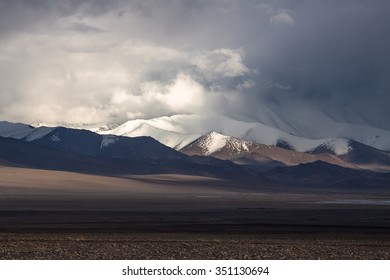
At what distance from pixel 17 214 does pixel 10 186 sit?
8706cm

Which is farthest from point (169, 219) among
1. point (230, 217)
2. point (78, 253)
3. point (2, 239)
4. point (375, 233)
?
point (78, 253)

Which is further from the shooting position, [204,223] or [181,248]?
[204,223]

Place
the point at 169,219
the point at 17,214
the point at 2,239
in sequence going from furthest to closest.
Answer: the point at 17,214, the point at 169,219, the point at 2,239

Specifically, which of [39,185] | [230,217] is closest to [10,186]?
[39,185]

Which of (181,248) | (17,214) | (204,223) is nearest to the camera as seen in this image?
(181,248)

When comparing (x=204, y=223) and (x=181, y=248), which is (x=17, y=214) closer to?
(x=204, y=223)

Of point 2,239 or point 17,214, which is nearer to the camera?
point 2,239

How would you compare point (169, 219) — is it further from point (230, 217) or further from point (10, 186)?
point (10, 186)

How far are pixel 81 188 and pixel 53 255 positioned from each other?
465ft

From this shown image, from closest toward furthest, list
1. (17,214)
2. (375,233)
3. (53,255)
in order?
1. (53,255)
2. (375,233)
3. (17,214)

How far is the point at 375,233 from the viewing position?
178 ft

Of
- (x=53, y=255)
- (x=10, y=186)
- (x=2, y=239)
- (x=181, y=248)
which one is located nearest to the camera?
(x=53, y=255)

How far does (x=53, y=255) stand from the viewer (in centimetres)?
3322

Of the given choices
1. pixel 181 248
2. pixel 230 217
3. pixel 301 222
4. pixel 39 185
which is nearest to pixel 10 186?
pixel 39 185
